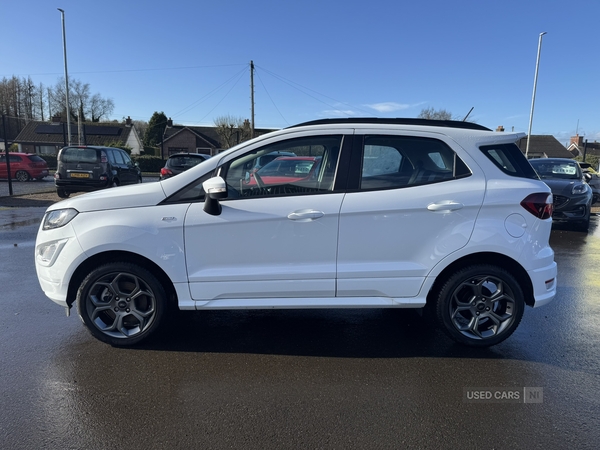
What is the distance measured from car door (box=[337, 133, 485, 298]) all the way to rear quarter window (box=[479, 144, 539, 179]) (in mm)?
216

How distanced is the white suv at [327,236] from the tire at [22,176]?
23286 mm

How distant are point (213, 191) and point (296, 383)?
62.0 inches

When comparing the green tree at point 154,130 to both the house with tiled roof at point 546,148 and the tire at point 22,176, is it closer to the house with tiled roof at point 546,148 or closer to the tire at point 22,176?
the tire at point 22,176

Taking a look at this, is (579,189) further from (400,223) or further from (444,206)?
(400,223)

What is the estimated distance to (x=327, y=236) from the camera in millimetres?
3383

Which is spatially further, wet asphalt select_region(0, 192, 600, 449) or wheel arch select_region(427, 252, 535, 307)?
wheel arch select_region(427, 252, 535, 307)

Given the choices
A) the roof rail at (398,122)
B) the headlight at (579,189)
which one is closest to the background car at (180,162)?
the headlight at (579,189)

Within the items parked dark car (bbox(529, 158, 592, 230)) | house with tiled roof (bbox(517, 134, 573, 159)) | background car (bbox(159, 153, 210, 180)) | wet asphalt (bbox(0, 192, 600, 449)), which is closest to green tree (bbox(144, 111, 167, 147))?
background car (bbox(159, 153, 210, 180))

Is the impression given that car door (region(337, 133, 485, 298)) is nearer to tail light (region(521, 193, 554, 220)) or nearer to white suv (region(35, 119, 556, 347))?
white suv (region(35, 119, 556, 347))

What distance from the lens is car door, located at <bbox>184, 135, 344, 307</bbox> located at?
11.0 ft

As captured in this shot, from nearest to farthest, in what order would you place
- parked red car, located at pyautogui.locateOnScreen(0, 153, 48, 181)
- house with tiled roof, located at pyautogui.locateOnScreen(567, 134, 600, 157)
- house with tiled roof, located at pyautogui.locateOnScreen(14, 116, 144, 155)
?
parked red car, located at pyautogui.locateOnScreen(0, 153, 48, 181) → house with tiled roof, located at pyautogui.locateOnScreen(14, 116, 144, 155) → house with tiled roof, located at pyautogui.locateOnScreen(567, 134, 600, 157)

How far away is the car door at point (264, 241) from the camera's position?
3.36 meters

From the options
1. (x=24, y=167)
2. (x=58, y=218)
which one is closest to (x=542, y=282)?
(x=58, y=218)

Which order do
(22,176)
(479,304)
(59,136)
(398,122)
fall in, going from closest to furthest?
(479,304), (398,122), (22,176), (59,136)
